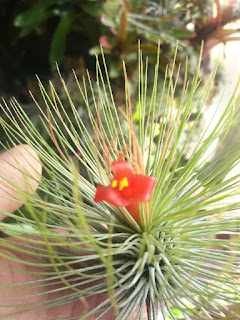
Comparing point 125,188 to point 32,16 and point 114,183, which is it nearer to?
point 114,183

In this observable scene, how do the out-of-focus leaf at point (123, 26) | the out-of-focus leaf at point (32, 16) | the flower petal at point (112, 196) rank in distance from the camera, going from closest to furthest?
the flower petal at point (112, 196), the out-of-focus leaf at point (123, 26), the out-of-focus leaf at point (32, 16)

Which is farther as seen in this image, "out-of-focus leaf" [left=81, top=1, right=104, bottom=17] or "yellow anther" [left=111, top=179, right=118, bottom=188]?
"out-of-focus leaf" [left=81, top=1, right=104, bottom=17]

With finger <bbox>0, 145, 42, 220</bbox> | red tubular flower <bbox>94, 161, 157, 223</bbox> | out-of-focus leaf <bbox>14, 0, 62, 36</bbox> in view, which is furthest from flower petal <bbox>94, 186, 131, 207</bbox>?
out-of-focus leaf <bbox>14, 0, 62, 36</bbox>

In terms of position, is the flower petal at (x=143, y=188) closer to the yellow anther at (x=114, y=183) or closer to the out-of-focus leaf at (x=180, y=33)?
the yellow anther at (x=114, y=183)

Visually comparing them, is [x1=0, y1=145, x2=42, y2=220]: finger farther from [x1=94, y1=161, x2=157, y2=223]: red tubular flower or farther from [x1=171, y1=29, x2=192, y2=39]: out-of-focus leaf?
[x1=171, y1=29, x2=192, y2=39]: out-of-focus leaf

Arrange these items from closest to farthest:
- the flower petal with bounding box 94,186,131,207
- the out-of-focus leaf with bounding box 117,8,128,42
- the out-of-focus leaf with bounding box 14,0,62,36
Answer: the flower petal with bounding box 94,186,131,207
the out-of-focus leaf with bounding box 117,8,128,42
the out-of-focus leaf with bounding box 14,0,62,36

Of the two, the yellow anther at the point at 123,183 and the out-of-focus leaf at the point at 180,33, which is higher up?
the out-of-focus leaf at the point at 180,33

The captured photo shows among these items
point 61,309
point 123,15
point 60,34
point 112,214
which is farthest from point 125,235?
point 60,34

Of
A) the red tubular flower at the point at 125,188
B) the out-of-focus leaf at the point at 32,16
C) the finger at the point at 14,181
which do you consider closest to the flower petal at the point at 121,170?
the red tubular flower at the point at 125,188

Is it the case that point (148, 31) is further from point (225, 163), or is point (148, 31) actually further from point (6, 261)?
point (6, 261)
